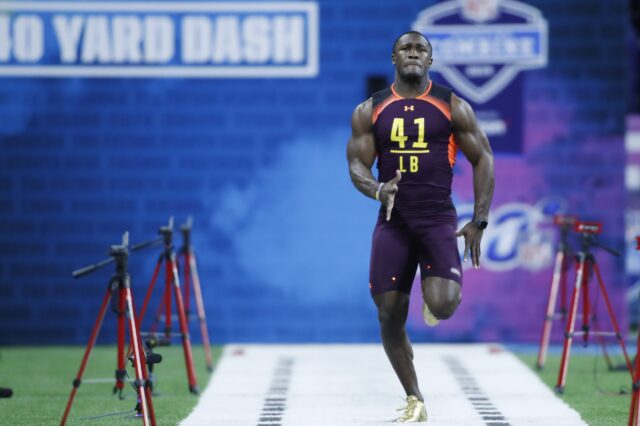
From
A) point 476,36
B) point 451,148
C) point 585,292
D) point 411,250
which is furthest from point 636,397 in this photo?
point 476,36

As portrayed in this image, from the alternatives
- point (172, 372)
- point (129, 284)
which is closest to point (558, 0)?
point (172, 372)

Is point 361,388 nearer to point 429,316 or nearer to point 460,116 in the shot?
point 429,316

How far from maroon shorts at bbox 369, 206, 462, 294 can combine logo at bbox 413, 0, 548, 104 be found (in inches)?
180

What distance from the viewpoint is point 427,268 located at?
6.54 metres

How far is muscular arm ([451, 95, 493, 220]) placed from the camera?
6.57m

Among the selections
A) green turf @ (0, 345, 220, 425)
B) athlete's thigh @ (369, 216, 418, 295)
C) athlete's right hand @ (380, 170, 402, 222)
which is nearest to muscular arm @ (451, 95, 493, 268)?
athlete's thigh @ (369, 216, 418, 295)

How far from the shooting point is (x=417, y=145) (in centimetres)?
656

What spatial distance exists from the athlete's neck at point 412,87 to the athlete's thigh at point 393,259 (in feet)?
2.21

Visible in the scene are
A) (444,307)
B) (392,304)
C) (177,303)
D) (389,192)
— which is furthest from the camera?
(177,303)

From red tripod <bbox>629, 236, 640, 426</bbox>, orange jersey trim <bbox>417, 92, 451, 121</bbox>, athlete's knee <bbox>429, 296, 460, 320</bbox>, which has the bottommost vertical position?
red tripod <bbox>629, 236, 640, 426</bbox>

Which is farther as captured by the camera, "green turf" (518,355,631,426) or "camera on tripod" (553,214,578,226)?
"camera on tripod" (553,214,578,226)

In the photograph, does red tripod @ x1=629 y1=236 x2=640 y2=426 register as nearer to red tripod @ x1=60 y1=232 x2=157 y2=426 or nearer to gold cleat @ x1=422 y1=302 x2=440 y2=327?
gold cleat @ x1=422 y1=302 x2=440 y2=327

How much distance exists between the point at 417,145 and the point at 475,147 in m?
0.32

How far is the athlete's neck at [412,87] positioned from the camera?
660 cm
